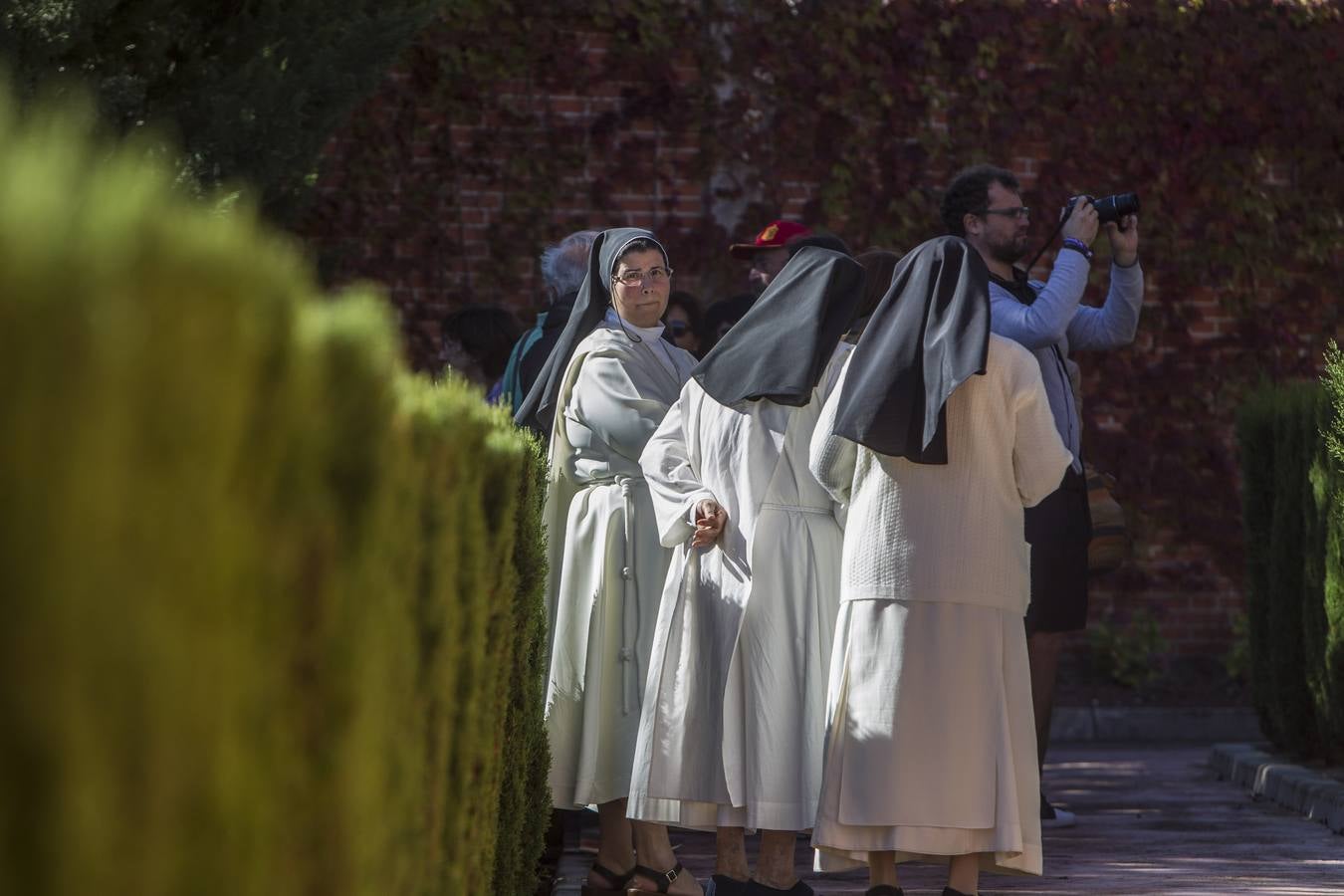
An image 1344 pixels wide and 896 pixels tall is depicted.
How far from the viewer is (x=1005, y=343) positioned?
4.66 metres

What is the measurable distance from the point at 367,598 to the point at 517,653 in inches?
94.3

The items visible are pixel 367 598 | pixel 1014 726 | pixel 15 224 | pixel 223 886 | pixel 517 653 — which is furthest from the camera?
pixel 1014 726

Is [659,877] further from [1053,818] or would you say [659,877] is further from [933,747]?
[1053,818]

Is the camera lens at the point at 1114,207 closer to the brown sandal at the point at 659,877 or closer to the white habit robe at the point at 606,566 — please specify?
the white habit robe at the point at 606,566

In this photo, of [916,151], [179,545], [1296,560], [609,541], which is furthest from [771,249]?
[179,545]

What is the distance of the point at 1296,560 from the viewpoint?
7.71m

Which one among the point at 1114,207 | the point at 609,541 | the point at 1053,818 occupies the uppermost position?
the point at 1114,207

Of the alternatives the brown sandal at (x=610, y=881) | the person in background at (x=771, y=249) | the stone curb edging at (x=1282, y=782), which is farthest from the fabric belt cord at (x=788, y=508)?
the stone curb edging at (x=1282, y=782)

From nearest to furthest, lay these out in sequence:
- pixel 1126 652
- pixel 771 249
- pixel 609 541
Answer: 1. pixel 609 541
2. pixel 771 249
3. pixel 1126 652

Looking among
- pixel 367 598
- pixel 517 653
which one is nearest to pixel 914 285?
pixel 517 653

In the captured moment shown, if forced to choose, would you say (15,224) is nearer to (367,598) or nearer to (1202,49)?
(367,598)

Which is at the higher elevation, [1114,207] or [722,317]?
[1114,207]

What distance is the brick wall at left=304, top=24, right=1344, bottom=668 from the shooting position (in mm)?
10227

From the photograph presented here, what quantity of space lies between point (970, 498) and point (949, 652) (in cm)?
40
